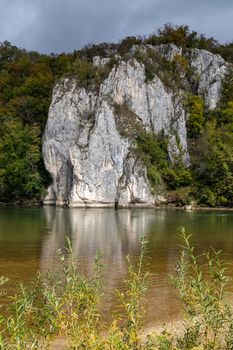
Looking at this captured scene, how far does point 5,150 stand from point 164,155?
24.3 metres

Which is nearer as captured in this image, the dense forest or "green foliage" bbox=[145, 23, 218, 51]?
the dense forest

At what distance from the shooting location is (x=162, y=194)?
6481 cm

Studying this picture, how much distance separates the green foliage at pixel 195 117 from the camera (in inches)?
3014

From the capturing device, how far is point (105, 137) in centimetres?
6731

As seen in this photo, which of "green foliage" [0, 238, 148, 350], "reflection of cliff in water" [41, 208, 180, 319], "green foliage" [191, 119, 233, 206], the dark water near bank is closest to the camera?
"green foliage" [0, 238, 148, 350]

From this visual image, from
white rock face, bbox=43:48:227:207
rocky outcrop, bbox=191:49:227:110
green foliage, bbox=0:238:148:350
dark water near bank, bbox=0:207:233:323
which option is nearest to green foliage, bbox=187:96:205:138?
white rock face, bbox=43:48:227:207

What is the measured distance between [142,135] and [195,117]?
13.0 meters

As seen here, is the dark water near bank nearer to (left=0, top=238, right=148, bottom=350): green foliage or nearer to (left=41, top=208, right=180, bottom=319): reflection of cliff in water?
(left=41, top=208, right=180, bottom=319): reflection of cliff in water

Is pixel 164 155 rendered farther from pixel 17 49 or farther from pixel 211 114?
pixel 17 49

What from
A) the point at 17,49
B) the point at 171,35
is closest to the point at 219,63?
the point at 171,35

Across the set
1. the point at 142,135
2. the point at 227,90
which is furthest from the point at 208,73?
the point at 142,135

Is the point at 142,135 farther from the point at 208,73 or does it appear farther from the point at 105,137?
the point at 208,73

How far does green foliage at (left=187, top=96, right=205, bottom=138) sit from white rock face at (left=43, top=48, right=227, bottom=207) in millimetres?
1871

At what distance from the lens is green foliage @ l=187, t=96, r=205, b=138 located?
251 ft
